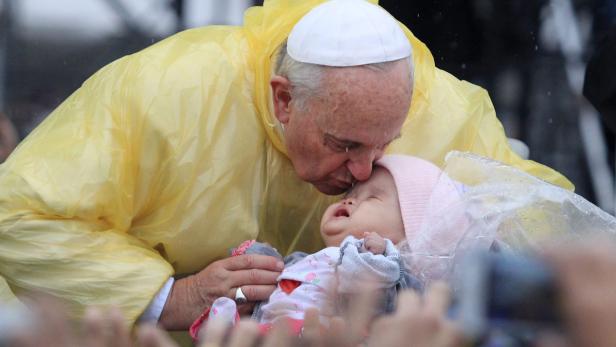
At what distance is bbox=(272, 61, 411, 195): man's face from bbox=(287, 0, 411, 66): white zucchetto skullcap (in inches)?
1.2

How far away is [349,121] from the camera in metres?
2.39

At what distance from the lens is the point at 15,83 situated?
402 centimetres

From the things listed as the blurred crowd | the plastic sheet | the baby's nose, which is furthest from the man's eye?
the blurred crowd

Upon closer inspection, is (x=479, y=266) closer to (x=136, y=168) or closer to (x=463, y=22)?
(x=136, y=168)

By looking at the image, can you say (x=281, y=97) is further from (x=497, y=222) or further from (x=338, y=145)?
(x=497, y=222)

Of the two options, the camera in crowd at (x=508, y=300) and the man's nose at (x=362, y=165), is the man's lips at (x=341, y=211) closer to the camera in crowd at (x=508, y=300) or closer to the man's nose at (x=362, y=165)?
the man's nose at (x=362, y=165)

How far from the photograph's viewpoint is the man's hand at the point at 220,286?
2350 mm

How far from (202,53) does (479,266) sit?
5.42 ft

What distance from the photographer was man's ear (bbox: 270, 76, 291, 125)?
8.17ft

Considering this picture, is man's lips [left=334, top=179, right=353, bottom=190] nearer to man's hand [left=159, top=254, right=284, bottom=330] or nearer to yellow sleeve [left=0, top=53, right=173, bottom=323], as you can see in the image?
man's hand [left=159, top=254, right=284, bottom=330]

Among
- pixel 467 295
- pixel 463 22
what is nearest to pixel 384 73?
pixel 467 295

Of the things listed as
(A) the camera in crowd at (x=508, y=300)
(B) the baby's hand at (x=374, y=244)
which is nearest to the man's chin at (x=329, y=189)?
(B) the baby's hand at (x=374, y=244)

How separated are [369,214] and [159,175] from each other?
0.49 meters

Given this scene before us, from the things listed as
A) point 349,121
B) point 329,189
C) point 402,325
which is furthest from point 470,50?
point 402,325
